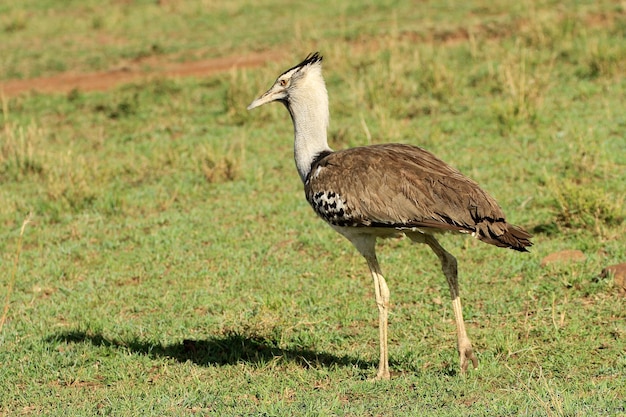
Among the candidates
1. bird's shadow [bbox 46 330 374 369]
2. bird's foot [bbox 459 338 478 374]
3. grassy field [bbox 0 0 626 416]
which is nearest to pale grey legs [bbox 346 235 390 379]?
grassy field [bbox 0 0 626 416]

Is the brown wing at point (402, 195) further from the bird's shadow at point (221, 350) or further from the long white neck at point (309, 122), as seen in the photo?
the bird's shadow at point (221, 350)

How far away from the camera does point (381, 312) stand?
5.07m

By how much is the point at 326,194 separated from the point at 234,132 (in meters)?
5.20

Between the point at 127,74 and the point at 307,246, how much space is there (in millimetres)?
7220

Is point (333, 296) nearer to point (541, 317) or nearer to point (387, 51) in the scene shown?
point (541, 317)

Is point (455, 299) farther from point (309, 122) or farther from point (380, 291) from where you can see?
point (309, 122)

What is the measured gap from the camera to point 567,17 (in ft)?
40.1

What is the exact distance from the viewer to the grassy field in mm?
4883

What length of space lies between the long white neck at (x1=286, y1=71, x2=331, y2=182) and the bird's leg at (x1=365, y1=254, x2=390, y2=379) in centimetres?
66

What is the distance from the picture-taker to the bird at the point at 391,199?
4492 millimetres

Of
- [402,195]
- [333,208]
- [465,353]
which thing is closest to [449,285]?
[465,353]

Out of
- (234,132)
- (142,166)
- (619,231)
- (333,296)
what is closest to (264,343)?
(333,296)

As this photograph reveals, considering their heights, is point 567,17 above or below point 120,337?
above

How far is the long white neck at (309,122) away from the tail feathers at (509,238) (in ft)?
4.17
